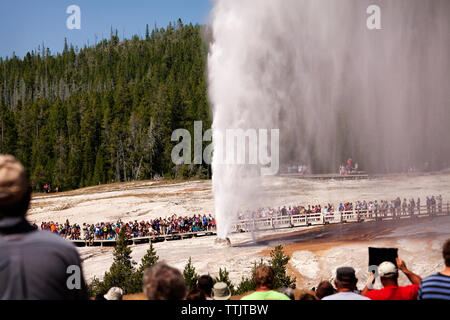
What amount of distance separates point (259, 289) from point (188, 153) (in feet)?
214

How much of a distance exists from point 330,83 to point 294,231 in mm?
11527

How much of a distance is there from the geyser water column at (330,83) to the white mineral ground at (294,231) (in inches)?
105

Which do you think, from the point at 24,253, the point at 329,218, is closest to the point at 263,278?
the point at 24,253

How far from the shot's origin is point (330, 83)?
3278cm

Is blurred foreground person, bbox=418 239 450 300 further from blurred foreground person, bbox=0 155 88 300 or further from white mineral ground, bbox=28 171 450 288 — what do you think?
white mineral ground, bbox=28 171 450 288

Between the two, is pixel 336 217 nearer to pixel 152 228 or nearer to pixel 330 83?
Answer: pixel 330 83

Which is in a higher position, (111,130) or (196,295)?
(111,130)

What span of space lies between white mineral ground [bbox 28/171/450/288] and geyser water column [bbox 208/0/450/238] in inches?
105

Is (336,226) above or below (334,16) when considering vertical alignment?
below

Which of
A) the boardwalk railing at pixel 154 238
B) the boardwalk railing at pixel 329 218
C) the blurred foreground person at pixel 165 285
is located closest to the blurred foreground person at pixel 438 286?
the blurred foreground person at pixel 165 285

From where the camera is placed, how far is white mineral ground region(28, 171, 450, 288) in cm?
1706

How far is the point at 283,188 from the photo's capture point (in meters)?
41.2
